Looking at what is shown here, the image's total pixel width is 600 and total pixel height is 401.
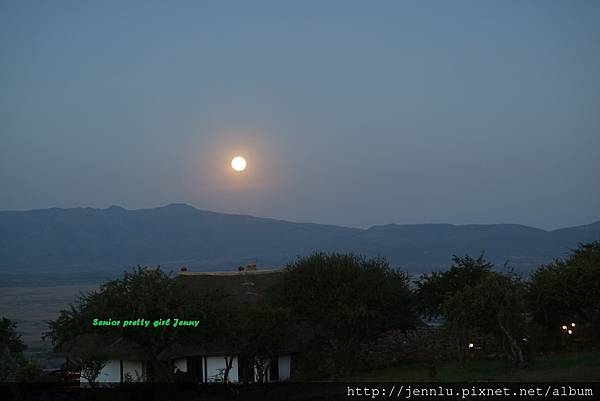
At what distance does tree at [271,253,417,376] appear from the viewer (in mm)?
49344

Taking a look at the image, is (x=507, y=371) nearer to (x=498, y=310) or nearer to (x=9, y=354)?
(x=498, y=310)

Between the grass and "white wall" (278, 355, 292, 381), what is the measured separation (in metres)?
5.37

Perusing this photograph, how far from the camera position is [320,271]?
179 feet

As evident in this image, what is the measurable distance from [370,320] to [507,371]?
13.4 m

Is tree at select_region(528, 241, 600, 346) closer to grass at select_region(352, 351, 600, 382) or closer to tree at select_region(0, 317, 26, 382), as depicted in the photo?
grass at select_region(352, 351, 600, 382)

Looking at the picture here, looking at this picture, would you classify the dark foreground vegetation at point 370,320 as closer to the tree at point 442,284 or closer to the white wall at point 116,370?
the tree at point 442,284

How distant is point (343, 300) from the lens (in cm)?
5156

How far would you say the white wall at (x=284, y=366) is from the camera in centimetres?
4959

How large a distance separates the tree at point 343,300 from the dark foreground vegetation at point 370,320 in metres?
0.08

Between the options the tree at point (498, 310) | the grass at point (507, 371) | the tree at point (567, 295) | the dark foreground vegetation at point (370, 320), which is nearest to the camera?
the grass at point (507, 371)

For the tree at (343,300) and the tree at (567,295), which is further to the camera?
the tree at (343,300)

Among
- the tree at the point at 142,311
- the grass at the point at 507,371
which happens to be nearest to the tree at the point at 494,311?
the grass at the point at 507,371

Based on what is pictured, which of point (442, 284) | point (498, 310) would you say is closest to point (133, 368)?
point (498, 310)

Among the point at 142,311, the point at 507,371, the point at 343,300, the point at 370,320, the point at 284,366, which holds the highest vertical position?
the point at 142,311
